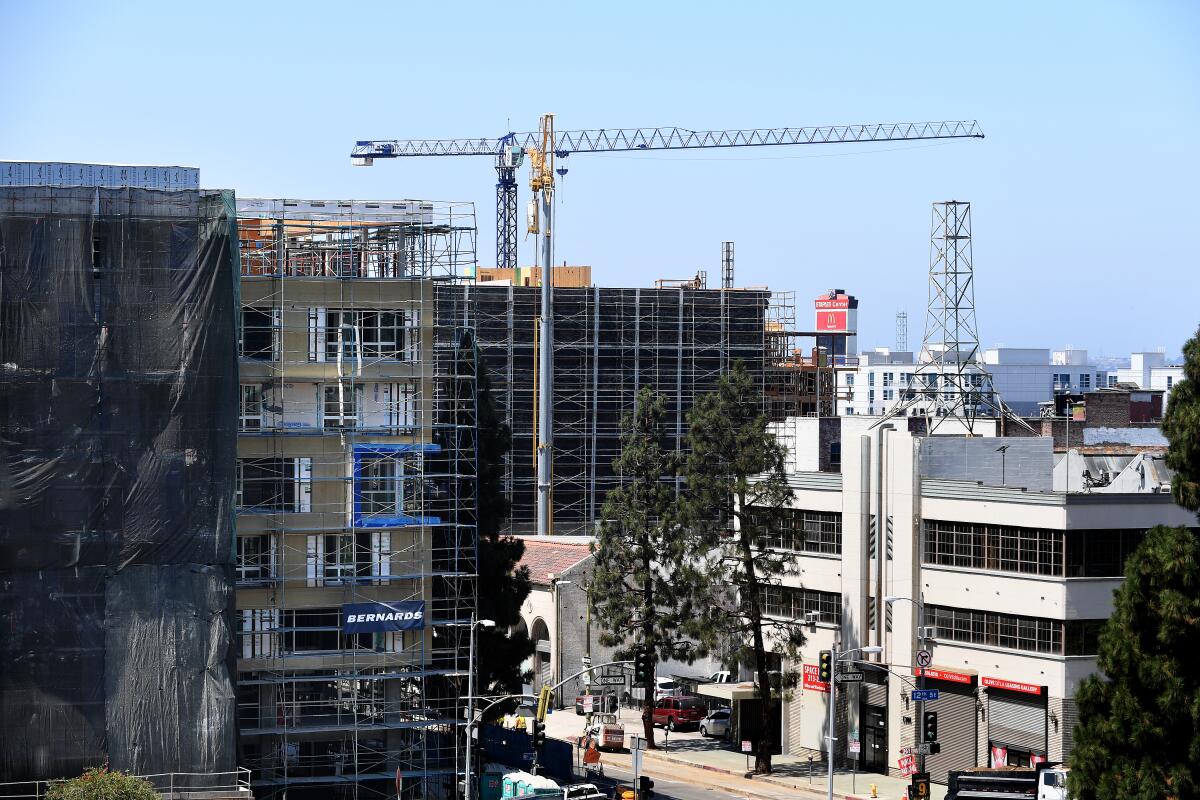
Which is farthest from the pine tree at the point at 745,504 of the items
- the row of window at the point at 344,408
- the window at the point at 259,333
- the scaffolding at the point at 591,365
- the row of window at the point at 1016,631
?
the scaffolding at the point at 591,365

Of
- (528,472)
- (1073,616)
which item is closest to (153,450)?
(1073,616)

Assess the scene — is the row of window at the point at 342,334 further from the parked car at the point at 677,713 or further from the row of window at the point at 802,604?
the parked car at the point at 677,713

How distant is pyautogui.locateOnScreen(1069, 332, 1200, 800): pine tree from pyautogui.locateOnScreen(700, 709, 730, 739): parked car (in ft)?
133

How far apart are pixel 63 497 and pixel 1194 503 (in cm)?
3154

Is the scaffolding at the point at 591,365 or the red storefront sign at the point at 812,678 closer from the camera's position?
the red storefront sign at the point at 812,678

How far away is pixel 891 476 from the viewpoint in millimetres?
68750

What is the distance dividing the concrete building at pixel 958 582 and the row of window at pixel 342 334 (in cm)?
2068

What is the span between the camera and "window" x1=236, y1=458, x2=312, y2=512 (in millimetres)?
56594

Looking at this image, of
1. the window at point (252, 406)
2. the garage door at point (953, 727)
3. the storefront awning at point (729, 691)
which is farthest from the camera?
the storefront awning at point (729, 691)

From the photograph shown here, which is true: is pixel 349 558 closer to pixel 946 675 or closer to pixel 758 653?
pixel 758 653

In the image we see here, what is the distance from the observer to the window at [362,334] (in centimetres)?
5747

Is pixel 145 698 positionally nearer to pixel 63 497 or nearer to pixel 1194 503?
pixel 63 497

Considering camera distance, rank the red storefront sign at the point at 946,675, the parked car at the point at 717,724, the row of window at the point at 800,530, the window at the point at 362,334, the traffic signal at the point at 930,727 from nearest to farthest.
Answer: the window at the point at 362,334 → the traffic signal at the point at 930,727 → the red storefront sign at the point at 946,675 → the row of window at the point at 800,530 → the parked car at the point at 717,724

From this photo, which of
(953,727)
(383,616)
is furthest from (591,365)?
(383,616)
